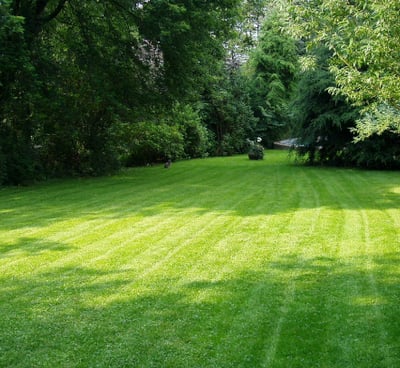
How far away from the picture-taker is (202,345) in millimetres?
3689

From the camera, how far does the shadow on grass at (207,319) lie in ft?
11.6

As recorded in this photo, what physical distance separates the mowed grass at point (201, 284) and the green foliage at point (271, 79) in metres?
22.9

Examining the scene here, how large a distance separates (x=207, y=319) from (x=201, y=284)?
88 centimetres

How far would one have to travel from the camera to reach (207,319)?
13.6 ft

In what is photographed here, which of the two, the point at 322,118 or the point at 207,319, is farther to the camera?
the point at 322,118

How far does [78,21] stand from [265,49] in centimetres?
2161

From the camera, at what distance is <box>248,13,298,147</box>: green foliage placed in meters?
32.5

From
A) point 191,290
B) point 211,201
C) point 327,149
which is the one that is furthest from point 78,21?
point 191,290

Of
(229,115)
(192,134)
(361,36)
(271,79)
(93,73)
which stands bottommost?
(192,134)

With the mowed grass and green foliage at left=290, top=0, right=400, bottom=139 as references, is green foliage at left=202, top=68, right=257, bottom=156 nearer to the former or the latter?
the mowed grass

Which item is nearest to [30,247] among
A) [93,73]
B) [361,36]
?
[361,36]

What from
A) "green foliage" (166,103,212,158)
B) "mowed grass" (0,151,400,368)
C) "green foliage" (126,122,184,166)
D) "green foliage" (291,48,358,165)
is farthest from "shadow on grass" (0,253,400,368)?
"green foliage" (166,103,212,158)

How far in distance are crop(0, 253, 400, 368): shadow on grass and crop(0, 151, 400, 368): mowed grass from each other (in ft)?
0.04

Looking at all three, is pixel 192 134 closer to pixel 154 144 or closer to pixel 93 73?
pixel 154 144
